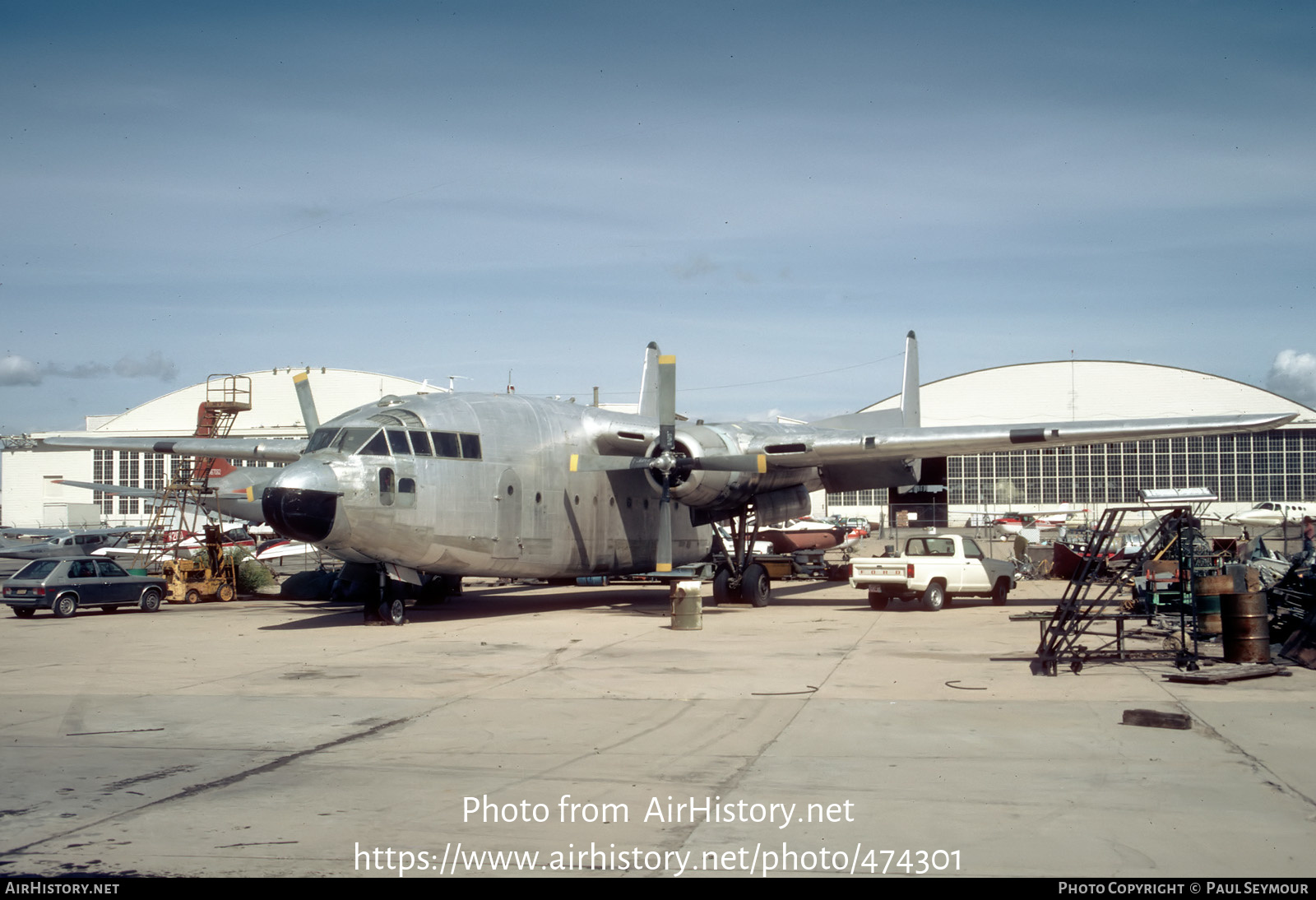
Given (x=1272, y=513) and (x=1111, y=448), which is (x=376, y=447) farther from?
(x=1111, y=448)

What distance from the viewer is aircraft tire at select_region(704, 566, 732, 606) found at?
84.4 feet

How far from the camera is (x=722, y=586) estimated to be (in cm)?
2575

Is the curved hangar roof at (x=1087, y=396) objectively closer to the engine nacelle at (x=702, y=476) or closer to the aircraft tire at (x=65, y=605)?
the engine nacelle at (x=702, y=476)

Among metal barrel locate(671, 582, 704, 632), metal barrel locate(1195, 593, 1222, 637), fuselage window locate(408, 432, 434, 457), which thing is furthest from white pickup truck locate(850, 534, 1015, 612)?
fuselage window locate(408, 432, 434, 457)

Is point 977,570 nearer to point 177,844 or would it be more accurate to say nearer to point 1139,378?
point 177,844

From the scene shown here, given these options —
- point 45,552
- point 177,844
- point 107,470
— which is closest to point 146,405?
point 107,470

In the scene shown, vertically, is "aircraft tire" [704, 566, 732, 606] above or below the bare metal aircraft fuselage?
below

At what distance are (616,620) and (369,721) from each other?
11258 millimetres

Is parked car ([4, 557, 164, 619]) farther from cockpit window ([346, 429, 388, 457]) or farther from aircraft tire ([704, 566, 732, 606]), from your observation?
aircraft tire ([704, 566, 732, 606])

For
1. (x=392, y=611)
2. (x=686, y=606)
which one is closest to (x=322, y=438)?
(x=392, y=611)

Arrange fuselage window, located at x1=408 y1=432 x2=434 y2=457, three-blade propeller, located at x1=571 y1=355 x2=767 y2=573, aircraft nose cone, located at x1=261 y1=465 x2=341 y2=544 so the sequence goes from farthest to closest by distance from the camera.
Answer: three-blade propeller, located at x1=571 y1=355 x2=767 y2=573 < fuselage window, located at x1=408 y1=432 x2=434 y2=457 < aircraft nose cone, located at x1=261 y1=465 x2=341 y2=544

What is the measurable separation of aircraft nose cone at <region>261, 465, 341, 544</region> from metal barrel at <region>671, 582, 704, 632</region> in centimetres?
614

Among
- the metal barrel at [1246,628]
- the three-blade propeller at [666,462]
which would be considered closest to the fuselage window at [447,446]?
the three-blade propeller at [666,462]
